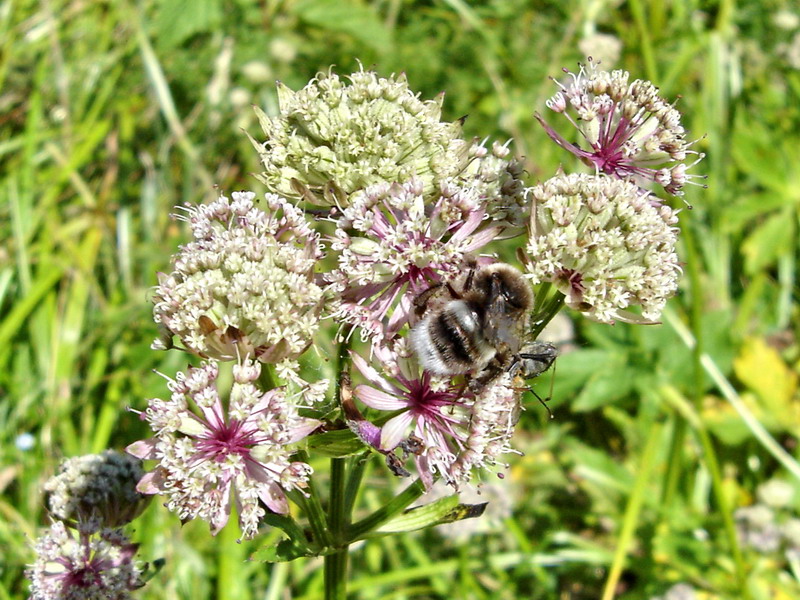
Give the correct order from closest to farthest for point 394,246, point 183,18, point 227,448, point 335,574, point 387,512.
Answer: point 227,448 < point 394,246 < point 387,512 < point 335,574 < point 183,18

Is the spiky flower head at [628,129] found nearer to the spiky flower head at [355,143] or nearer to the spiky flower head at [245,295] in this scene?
the spiky flower head at [355,143]

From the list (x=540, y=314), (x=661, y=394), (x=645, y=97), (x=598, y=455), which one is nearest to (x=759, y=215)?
(x=661, y=394)

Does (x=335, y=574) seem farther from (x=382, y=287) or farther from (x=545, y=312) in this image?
(x=545, y=312)

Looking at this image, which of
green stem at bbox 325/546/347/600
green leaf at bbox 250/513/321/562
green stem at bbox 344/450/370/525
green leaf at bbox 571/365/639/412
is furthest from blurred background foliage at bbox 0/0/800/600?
green leaf at bbox 250/513/321/562

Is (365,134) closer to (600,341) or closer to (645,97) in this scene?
(645,97)

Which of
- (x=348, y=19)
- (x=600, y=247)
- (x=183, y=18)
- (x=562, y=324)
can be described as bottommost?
(x=600, y=247)

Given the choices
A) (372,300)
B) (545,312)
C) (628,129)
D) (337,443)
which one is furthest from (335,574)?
(628,129)

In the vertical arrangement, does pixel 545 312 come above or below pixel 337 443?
above
